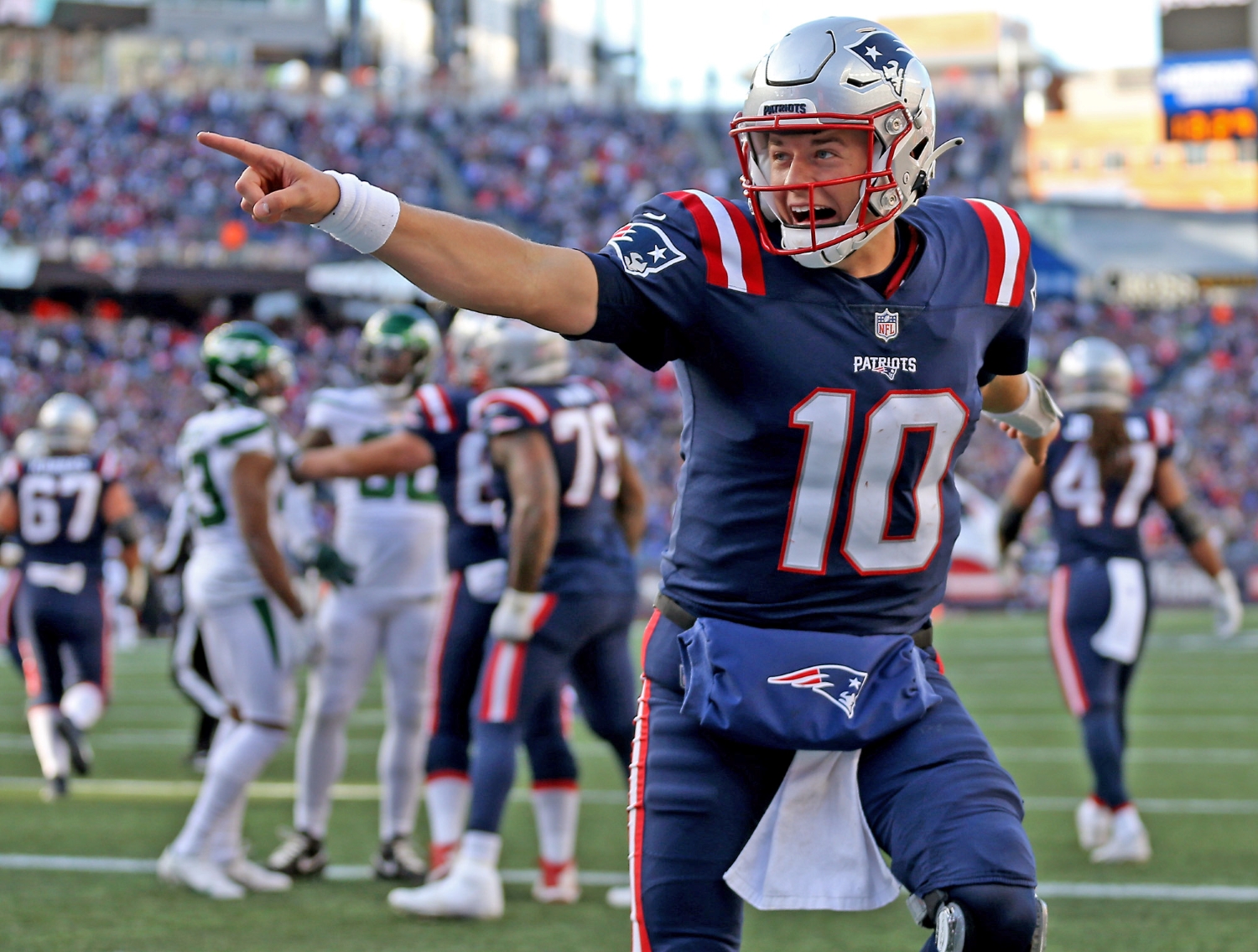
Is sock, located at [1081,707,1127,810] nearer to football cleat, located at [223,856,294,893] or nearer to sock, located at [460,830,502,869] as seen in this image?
sock, located at [460,830,502,869]

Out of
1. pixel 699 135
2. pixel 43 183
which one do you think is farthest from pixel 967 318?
pixel 699 135

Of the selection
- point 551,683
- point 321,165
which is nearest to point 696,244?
point 551,683

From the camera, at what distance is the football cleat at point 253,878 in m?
5.46

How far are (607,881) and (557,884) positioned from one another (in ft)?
1.21

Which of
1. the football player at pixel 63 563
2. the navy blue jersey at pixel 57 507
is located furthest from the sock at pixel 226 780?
the navy blue jersey at pixel 57 507

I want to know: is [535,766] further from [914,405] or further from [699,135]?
[699,135]

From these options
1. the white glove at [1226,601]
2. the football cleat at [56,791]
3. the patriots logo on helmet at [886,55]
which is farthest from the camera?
the football cleat at [56,791]

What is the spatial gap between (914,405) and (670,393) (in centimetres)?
2481

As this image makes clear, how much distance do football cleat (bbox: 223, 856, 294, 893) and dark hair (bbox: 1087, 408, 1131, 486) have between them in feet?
10.8

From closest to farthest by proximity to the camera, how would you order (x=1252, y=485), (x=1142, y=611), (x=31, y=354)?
(x=1142, y=611) < (x=1252, y=485) < (x=31, y=354)

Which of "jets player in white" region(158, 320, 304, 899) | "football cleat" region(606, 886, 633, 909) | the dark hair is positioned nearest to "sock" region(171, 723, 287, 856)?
"jets player in white" region(158, 320, 304, 899)

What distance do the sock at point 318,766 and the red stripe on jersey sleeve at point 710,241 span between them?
11.4 feet

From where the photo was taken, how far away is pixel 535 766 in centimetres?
548

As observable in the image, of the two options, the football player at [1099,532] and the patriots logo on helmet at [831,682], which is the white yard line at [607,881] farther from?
the patriots logo on helmet at [831,682]
